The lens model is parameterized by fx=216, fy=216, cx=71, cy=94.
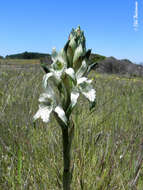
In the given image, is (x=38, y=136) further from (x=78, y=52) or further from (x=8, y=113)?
(x=78, y=52)

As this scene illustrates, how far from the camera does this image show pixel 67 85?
1.10m

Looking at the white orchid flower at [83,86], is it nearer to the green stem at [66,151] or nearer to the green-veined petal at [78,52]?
the green-veined petal at [78,52]

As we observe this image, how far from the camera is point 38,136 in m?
1.77

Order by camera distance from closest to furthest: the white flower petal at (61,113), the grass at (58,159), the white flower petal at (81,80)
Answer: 1. the white flower petal at (61,113)
2. the white flower petal at (81,80)
3. the grass at (58,159)

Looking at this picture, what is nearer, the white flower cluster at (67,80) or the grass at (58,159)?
the white flower cluster at (67,80)

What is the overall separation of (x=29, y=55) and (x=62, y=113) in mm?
47751

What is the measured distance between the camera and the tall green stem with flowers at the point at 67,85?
1.03 m

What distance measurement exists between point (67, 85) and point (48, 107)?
15cm

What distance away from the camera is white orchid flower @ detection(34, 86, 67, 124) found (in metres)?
1.02

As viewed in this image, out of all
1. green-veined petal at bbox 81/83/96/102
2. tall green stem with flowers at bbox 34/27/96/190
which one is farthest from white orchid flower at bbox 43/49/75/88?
green-veined petal at bbox 81/83/96/102

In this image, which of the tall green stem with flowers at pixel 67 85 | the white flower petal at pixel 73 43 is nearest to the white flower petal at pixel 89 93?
the tall green stem with flowers at pixel 67 85

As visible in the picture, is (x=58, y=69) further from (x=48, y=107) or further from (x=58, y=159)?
(x=58, y=159)

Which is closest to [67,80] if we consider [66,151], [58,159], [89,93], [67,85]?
[67,85]

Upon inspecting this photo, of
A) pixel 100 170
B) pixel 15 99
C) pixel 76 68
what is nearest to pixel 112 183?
pixel 100 170
